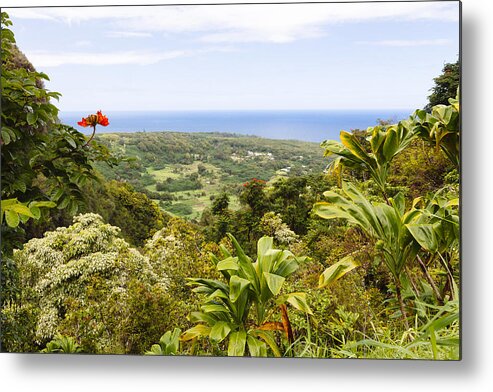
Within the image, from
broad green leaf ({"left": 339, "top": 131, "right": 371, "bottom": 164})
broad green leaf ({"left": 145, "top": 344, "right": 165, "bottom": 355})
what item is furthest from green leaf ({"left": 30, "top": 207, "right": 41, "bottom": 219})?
broad green leaf ({"left": 339, "top": 131, "right": 371, "bottom": 164})

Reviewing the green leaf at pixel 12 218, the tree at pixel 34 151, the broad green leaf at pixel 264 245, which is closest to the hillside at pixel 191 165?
the tree at pixel 34 151

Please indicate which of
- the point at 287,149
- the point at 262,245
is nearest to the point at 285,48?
the point at 287,149

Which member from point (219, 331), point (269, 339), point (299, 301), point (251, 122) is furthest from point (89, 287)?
point (251, 122)

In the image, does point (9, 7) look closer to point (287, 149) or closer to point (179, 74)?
point (179, 74)

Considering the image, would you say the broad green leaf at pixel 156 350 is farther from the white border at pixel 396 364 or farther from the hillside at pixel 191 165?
the hillside at pixel 191 165

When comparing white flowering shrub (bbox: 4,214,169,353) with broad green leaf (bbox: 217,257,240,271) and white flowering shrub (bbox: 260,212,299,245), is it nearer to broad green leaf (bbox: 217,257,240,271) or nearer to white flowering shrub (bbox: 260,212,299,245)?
broad green leaf (bbox: 217,257,240,271)

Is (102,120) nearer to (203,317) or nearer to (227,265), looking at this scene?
(227,265)
